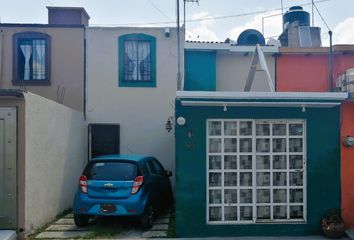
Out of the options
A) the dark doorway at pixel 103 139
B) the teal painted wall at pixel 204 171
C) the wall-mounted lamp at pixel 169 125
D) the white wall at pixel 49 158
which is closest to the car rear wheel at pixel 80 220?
the white wall at pixel 49 158

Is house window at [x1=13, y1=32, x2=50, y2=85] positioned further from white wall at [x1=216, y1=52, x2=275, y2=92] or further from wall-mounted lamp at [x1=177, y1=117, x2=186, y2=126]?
wall-mounted lamp at [x1=177, y1=117, x2=186, y2=126]

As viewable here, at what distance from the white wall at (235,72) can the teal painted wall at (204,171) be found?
18.1ft

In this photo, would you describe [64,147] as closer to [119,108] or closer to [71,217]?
[71,217]

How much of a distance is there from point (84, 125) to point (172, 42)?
404cm

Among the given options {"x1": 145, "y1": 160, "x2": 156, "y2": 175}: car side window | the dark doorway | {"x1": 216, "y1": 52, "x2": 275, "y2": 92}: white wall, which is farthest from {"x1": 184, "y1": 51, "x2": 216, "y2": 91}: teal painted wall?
{"x1": 145, "y1": 160, "x2": 156, "y2": 175}: car side window

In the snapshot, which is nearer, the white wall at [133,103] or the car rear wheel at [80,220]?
the car rear wheel at [80,220]

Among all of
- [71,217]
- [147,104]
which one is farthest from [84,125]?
[71,217]

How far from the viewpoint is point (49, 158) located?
9523mm

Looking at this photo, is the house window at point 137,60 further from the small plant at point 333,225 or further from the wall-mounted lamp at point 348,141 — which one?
the small plant at point 333,225

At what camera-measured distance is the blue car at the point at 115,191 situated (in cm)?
862

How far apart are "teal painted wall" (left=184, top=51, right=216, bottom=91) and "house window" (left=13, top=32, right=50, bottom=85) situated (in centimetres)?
469

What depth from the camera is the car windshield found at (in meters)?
8.89

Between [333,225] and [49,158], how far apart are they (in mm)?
6457

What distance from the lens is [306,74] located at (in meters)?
14.0
